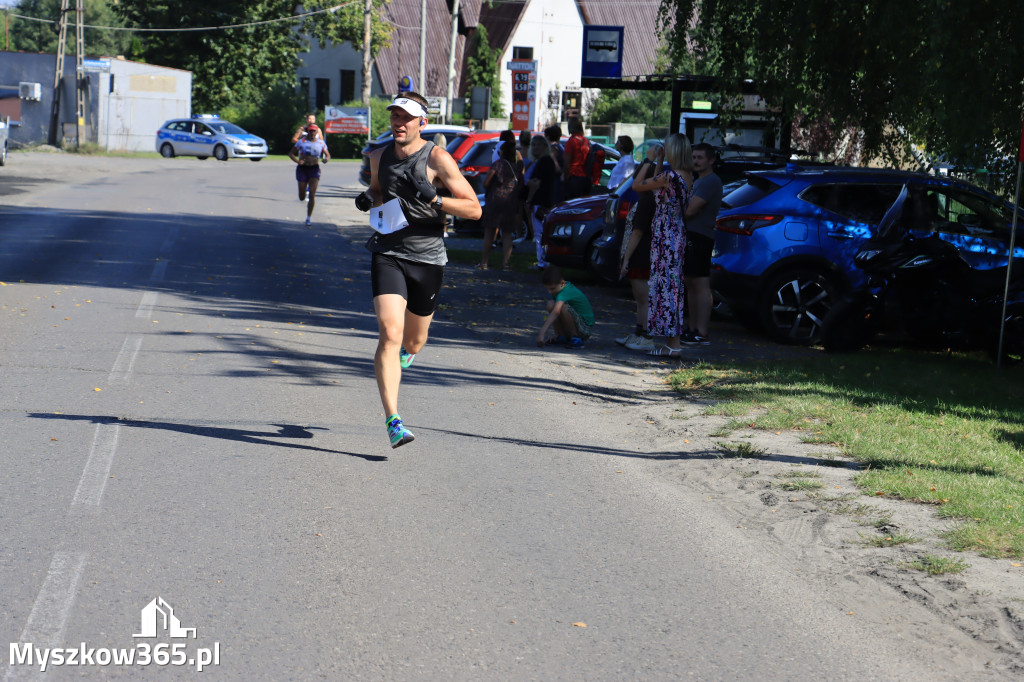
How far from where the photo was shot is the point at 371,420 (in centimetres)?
784

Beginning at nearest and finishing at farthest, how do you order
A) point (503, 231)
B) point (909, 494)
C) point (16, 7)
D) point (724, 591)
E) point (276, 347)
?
1. point (724, 591)
2. point (909, 494)
3. point (276, 347)
4. point (503, 231)
5. point (16, 7)

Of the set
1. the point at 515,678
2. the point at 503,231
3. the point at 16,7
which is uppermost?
the point at 16,7

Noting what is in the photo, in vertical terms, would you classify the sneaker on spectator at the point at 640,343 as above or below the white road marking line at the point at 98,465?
above

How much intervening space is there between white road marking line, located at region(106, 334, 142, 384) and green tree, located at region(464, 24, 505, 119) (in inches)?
2153

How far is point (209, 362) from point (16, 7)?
4885 inches

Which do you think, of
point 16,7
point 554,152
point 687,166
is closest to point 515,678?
point 687,166

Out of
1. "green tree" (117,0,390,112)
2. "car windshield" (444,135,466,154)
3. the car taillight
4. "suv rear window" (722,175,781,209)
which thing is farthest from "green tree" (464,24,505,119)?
the car taillight

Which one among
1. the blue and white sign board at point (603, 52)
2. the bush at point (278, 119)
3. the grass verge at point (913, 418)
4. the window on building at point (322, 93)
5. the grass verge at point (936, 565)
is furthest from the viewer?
the window on building at point (322, 93)

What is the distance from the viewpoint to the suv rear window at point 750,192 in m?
11.8

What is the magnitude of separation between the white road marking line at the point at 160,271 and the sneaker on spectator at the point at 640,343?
6.23 m

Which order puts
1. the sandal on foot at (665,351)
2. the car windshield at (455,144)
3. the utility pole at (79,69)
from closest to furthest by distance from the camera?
the sandal on foot at (665,351) → the car windshield at (455,144) → the utility pole at (79,69)

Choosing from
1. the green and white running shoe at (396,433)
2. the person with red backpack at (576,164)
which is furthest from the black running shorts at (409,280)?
the person with red backpack at (576,164)

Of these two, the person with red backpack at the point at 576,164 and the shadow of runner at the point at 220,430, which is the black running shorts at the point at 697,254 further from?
the person with red backpack at the point at 576,164

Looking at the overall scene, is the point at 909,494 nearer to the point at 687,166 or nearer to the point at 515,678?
the point at 515,678
